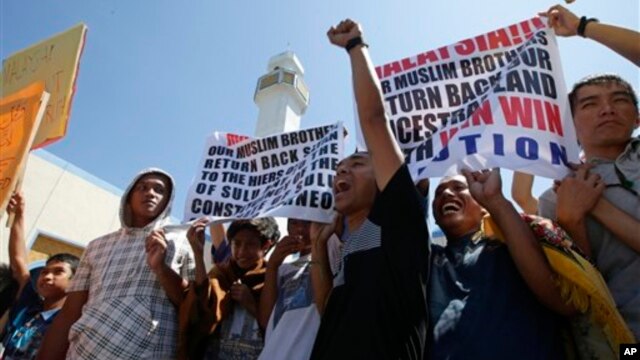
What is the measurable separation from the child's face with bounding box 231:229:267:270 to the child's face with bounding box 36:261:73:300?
4.96ft

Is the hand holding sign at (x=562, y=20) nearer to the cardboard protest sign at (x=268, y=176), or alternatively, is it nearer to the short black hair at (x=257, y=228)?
the cardboard protest sign at (x=268, y=176)

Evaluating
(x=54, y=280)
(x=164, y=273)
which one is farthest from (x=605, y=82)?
A: (x=54, y=280)

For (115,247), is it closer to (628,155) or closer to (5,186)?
(5,186)

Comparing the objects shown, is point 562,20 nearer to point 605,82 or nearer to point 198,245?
point 605,82

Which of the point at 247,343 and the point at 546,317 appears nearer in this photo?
the point at 546,317

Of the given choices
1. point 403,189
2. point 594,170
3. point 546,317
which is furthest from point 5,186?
point 594,170

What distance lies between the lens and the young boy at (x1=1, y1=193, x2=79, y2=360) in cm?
306

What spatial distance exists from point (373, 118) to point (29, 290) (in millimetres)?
3191

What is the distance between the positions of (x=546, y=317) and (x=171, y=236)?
211cm

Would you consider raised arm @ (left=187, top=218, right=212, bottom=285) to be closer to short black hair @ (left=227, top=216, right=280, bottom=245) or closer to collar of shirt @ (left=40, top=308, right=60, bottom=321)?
short black hair @ (left=227, top=216, right=280, bottom=245)

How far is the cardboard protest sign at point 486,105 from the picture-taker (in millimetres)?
1987

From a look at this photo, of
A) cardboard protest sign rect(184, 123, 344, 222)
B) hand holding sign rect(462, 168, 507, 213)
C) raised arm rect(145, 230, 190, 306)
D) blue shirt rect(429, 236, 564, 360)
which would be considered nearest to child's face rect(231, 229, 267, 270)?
cardboard protest sign rect(184, 123, 344, 222)

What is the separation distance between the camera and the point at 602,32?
201 cm

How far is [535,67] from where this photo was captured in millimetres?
2176
